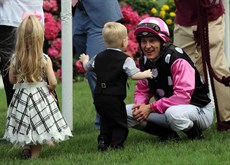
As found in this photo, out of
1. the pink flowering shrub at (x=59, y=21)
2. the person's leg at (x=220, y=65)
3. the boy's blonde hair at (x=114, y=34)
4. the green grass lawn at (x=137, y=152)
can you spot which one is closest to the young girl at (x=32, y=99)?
the green grass lawn at (x=137, y=152)

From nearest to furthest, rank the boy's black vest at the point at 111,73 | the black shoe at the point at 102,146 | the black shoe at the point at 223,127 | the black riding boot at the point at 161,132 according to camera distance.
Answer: the boy's black vest at the point at 111,73 < the black shoe at the point at 102,146 < the black riding boot at the point at 161,132 < the black shoe at the point at 223,127

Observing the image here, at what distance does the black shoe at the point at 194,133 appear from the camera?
6.32 metres

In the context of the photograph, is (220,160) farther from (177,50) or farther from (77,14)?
(77,14)

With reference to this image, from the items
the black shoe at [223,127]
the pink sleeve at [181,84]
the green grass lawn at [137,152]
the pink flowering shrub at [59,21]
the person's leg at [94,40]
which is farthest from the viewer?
the pink flowering shrub at [59,21]

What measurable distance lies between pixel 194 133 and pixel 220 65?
35.6 inches

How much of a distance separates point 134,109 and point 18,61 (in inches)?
42.0

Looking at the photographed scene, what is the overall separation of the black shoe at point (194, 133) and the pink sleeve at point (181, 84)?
0.80ft

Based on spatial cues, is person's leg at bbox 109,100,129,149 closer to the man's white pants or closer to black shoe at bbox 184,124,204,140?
the man's white pants

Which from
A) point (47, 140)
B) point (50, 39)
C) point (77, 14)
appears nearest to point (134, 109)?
point (47, 140)

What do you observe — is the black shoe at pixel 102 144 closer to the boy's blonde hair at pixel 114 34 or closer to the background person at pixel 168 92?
the background person at pixel 168 92

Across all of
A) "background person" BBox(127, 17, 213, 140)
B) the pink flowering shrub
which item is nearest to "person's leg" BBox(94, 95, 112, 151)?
"background person" BBox(127, 17, 213, 140)

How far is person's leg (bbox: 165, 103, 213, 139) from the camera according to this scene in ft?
20.0

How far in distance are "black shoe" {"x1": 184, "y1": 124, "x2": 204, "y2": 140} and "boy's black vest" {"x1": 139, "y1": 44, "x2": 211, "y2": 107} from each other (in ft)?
0.70

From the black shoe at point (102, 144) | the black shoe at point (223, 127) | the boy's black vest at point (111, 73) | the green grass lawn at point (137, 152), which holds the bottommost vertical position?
the green grass lawn at point (137, 152)
